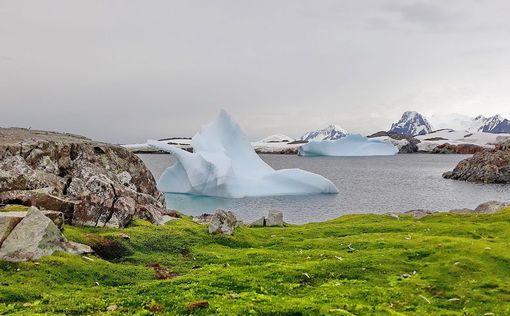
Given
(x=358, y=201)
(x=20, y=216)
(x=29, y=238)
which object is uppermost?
(x=20, y=216)

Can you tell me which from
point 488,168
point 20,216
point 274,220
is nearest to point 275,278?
point 20,216

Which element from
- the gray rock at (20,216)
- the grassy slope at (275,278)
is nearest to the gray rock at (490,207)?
the grassy slope at (275,278)

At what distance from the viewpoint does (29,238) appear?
20.9m

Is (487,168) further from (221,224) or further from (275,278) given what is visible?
(275,278)

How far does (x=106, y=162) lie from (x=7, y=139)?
28.6 feet

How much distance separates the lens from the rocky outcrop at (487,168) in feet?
399

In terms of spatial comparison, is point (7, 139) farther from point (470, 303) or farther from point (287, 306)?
point (470, 303)

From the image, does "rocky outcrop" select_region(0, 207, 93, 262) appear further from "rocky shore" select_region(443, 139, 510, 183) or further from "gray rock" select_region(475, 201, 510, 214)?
"rocky shore" select_region(443, 139, 510, 183)

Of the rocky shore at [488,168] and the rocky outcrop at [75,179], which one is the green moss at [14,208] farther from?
the rocky shore at [488,168]

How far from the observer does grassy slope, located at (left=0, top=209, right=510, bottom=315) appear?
639 inches

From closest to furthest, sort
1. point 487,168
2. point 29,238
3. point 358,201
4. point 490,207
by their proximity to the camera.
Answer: point 29,238, point 490,207, point 358,201, point 487,168

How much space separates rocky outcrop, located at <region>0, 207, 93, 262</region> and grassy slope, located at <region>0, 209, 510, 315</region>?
585 mm

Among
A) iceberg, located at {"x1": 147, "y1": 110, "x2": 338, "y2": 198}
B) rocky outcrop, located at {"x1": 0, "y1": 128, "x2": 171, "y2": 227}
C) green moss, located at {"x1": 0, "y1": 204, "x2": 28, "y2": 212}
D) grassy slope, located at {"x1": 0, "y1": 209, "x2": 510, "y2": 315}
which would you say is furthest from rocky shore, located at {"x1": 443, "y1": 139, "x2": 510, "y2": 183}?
green moss, located at {"x1": 0, "y1": 204, "x2": 28, "y2": 212}

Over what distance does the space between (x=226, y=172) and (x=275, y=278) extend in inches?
2655
